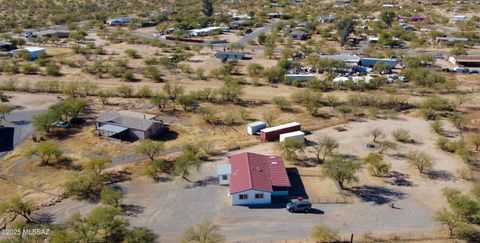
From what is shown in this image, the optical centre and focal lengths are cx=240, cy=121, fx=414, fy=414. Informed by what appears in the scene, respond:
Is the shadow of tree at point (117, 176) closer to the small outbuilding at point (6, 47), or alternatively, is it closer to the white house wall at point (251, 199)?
the white house wall at point (251, 199)

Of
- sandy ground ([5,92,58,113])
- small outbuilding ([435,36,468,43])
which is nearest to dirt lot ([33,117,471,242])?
sandy ground ([5,92,58,113])

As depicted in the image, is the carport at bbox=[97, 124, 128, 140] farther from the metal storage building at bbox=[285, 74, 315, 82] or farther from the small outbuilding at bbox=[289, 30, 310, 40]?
the small outbuilding at bbox=[289, 30, 310, 40]

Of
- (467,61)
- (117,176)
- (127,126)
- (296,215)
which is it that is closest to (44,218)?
(117,176)

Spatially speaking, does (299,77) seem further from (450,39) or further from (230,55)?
(450,39)

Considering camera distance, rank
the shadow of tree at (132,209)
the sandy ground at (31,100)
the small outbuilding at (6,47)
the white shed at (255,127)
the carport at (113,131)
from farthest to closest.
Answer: the small outbuilding at (6,47)
the sandy ground at (31,100)
the white shed at (255,127)
the carport at (113,131)
the shadow of tree at (132,209)

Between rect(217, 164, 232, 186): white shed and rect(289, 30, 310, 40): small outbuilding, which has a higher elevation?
rect(289, 30, 310, 40): small outbuilding

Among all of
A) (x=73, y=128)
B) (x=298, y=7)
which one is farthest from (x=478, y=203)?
(x=298, y=7)

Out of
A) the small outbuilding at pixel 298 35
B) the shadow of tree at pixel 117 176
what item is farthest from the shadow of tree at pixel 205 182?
the small outbuilding at pixel 298 35
